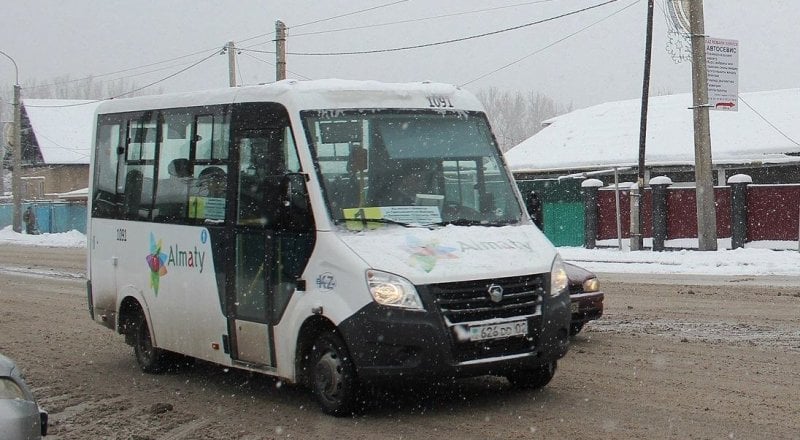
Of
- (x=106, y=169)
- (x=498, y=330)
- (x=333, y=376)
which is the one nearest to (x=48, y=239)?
(x=106, y=169)

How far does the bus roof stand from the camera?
8414mm

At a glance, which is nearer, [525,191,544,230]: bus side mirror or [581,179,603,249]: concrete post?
[525,191,544,230]: bus side mirror

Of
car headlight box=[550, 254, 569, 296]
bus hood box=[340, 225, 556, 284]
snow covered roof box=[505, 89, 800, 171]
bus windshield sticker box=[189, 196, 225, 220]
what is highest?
snow covered roof box=[505, 89, 800, 171]

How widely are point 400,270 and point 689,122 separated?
37336mm

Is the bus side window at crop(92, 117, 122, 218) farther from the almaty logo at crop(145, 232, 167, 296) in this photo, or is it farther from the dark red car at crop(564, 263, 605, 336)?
the dark red car at crop(564, 263, 605, 336)

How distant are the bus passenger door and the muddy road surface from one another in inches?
22.1

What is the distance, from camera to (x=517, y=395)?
8422 mm

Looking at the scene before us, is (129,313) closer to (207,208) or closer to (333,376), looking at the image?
(207,208)

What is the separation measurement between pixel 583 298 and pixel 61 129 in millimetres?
73568

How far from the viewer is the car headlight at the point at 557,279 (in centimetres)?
786

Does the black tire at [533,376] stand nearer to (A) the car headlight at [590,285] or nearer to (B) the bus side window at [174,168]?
(A) the car headlight at [590,285]

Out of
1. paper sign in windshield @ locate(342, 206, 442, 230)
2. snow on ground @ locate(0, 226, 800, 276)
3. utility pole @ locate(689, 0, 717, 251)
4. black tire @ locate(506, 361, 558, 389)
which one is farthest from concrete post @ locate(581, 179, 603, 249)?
paper sign in windshield @ locate(342, 206, 442, 230)

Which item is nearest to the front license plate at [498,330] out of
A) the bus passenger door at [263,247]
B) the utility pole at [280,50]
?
the bus passenger door at [263,247]

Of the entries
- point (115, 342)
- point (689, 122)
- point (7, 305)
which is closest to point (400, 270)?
point (115, 342)
